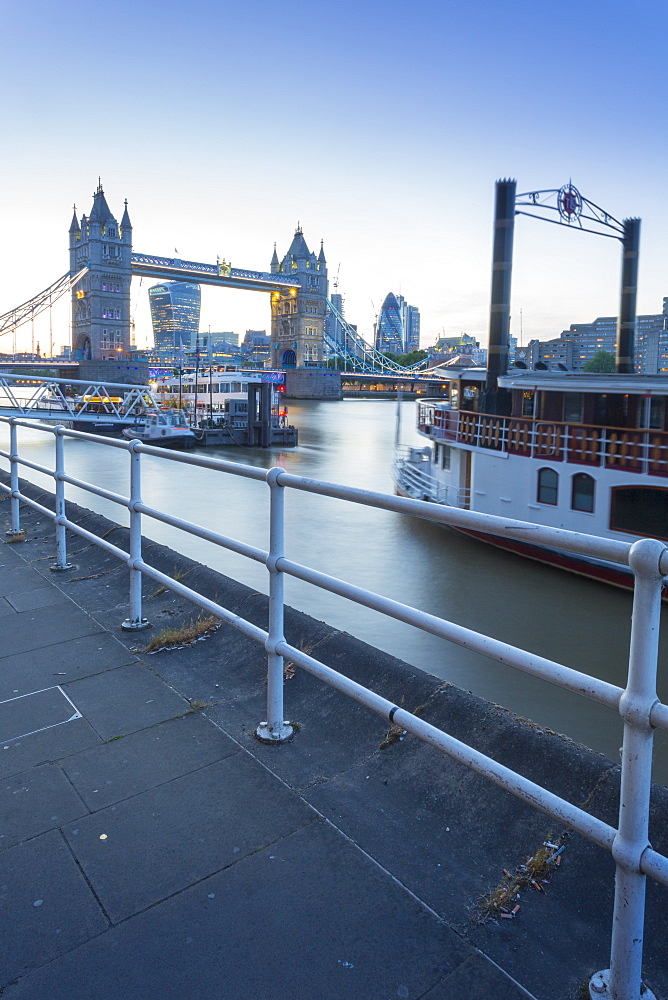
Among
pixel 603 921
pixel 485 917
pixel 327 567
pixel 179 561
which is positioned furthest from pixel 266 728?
pixel 327 567

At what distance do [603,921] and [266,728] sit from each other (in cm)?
129

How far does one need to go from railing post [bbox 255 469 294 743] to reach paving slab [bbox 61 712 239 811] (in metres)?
0.15

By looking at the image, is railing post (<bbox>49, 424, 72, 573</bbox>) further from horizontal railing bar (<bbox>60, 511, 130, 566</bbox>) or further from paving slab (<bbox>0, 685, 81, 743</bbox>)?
paving slab (<bbox>0, 685, 81, 743</bbox>)

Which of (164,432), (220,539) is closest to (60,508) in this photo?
(220,539)

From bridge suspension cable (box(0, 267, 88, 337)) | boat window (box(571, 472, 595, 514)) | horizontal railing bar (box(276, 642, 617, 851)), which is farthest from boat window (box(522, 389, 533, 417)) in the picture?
bridge suspension cable (box(0, 267, 88, 337))

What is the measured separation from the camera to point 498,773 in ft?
5.84

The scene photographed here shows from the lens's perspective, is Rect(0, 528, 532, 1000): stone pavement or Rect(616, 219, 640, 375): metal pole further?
Rect(616, 219, 640, 375): metal pole

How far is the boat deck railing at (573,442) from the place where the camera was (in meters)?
14.7

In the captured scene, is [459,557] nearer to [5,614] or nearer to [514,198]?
[514,198]

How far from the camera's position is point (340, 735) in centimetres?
277

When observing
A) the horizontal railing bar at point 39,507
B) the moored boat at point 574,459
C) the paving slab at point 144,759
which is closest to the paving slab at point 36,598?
the horizontal railing bar at point 39,507

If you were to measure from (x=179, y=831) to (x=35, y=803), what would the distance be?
506 mm

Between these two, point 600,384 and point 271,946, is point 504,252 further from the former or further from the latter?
point 271,946

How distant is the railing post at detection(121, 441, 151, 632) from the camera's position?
371cm
